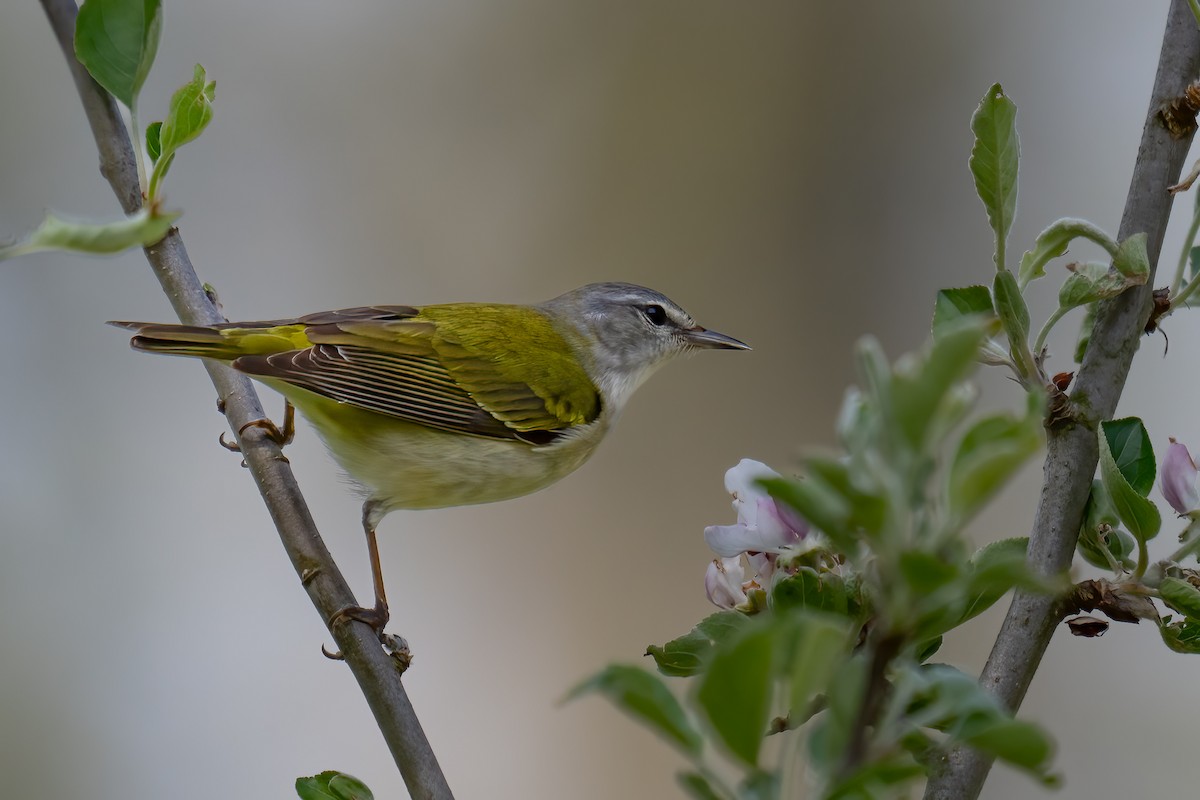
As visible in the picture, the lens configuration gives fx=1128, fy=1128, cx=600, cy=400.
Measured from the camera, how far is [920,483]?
1.47 feet

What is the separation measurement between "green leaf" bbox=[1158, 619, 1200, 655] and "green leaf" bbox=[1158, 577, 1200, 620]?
0.02m

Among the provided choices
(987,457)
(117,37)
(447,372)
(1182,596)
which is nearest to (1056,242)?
(1182,596)

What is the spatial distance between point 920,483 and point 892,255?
405cm

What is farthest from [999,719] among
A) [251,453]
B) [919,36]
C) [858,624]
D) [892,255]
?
[919,36]

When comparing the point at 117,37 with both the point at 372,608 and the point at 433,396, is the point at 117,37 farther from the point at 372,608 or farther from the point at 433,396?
the point at 433,396

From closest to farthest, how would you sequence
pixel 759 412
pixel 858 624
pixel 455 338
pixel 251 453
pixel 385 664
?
pixel 858 624
pixel 385 664
pixel 251 453
pixel 455 338
pixel 759 412

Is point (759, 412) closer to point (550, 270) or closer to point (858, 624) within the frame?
point (550, 270)

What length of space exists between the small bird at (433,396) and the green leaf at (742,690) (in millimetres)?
1449

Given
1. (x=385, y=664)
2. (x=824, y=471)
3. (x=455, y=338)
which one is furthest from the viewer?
(x=455, y=338)

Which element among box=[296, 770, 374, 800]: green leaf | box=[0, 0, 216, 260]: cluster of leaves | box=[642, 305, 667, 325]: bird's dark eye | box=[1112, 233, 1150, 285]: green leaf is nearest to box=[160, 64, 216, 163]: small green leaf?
box=[0, 0, 216, 260]: cluster of leaves

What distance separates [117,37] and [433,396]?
1.42 meters

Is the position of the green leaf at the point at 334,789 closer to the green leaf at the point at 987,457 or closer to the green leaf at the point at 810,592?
the green leaf at the point at 810,592

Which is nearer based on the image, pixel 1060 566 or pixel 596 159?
pixel 1060 566

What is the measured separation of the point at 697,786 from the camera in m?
0.49
